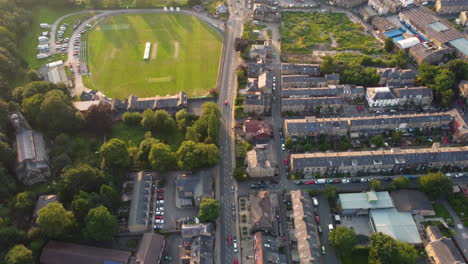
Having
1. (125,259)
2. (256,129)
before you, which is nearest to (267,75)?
(256,129)

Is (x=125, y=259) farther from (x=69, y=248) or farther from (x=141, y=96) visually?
(x=141, y=96)

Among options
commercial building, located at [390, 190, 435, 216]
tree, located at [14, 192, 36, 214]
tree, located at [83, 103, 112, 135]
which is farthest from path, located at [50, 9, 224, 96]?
commercial building, located at [390, 190, 435, 216]

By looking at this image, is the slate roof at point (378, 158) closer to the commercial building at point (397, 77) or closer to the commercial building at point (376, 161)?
the commercial building at point (376, 161)

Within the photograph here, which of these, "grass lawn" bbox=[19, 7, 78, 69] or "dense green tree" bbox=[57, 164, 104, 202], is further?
"grass lawn" bbox=[19, 7, 78, 69]

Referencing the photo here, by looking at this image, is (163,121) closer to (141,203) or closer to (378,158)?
(141,203)

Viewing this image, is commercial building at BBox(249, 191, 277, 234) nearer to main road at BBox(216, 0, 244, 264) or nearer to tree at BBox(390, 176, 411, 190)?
main road at BBox(216, 0, 244, 264)

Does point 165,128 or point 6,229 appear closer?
point 6,229
